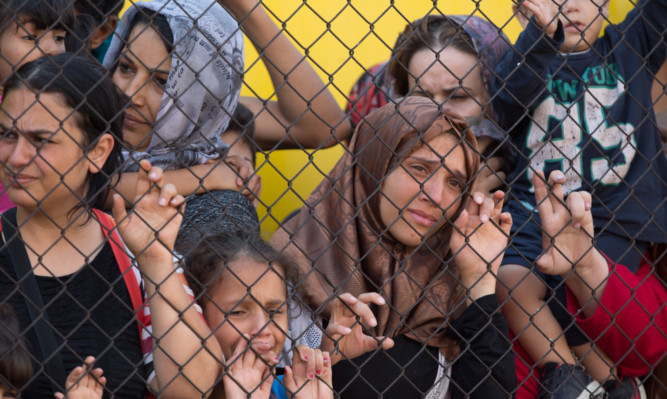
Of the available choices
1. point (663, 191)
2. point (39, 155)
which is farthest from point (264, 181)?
point (39, 155)

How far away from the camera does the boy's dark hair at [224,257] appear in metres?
2.54

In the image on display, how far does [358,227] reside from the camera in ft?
9.31

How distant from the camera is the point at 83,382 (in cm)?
212

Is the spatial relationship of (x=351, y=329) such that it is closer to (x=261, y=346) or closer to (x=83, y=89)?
(x=261, y=346)

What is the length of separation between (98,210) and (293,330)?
0.69m

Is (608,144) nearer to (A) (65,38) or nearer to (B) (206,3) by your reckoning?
(B) (206,3)

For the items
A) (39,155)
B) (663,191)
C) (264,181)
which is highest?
(663,191)

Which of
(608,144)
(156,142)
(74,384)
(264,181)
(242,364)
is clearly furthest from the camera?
(264,181)

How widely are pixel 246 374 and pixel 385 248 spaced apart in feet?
2.18

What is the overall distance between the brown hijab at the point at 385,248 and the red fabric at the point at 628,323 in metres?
0.46

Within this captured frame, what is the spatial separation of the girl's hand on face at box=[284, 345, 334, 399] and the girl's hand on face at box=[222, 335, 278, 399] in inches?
2.7

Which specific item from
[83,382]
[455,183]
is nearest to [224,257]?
[83,382]

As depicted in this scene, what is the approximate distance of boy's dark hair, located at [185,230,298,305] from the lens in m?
2.54

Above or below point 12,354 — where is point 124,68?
above
